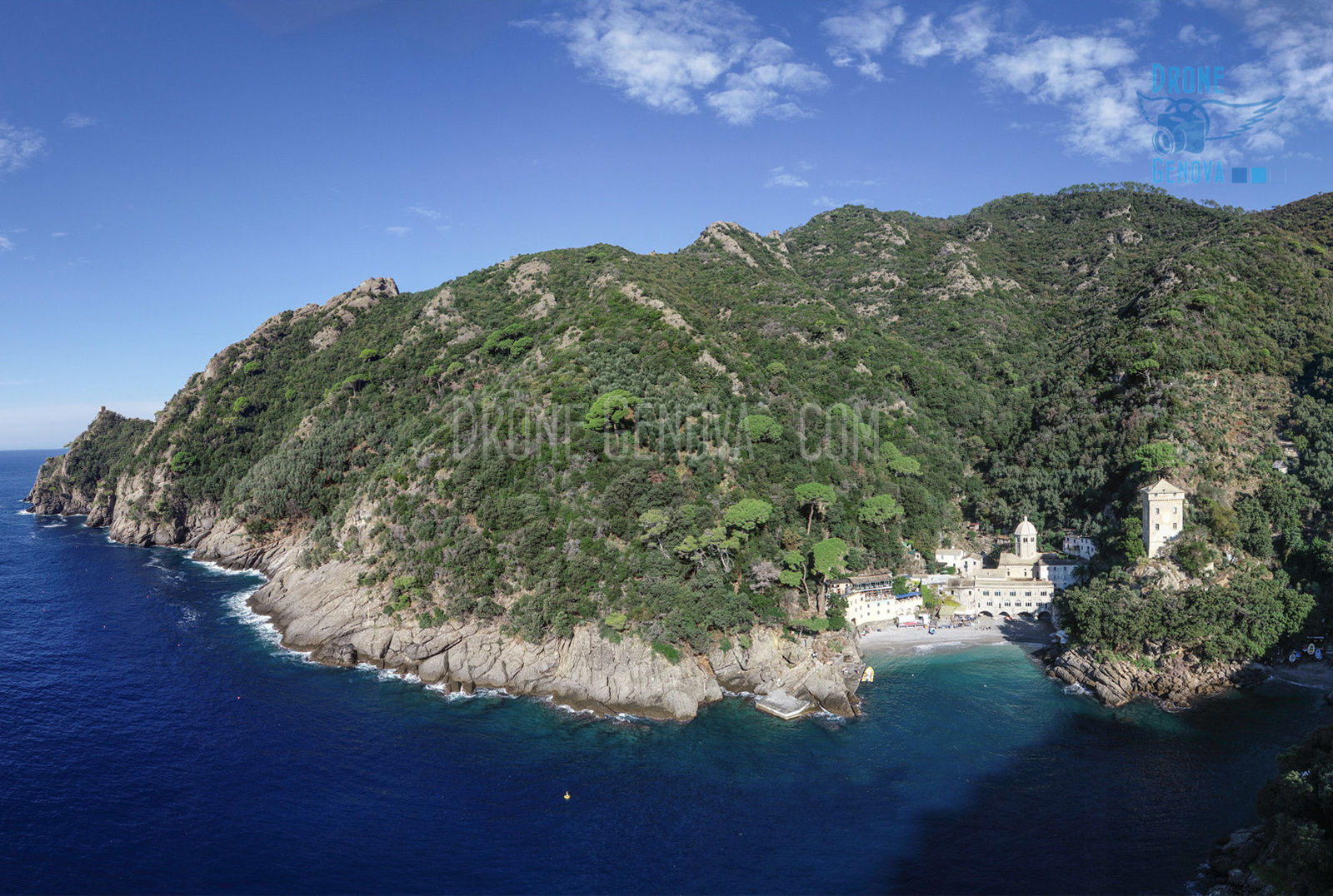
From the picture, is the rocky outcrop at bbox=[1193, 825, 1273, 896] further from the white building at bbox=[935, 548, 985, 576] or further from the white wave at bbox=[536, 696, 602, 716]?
the white building at bbox=[935, 548, 985, 576]

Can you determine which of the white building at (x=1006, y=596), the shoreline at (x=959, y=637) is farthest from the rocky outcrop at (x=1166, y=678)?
the white building at (x=1006, y=596)

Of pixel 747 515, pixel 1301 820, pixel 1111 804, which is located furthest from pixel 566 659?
pixel 1301 820

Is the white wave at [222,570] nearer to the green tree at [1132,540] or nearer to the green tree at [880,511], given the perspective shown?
the green tree at [880,511]

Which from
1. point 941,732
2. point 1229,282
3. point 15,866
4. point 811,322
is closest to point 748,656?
point 941,732

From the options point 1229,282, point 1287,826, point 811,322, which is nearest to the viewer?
point 1287,826

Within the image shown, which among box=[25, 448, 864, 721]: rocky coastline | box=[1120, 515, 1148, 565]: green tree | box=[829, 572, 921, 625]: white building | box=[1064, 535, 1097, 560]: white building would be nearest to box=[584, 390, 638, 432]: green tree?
box=[25, 448, 864, 721]: rocky coastline

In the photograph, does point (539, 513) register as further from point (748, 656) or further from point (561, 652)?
point (748, 656)
